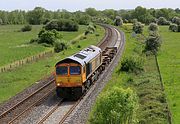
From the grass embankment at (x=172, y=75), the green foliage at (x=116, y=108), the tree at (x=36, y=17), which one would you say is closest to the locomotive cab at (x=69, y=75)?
the grass embankment at (x=172, y=75)

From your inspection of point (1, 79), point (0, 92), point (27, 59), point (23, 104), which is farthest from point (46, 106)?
point (27, 59)

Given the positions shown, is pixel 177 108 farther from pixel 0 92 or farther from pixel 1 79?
pixel 1 79

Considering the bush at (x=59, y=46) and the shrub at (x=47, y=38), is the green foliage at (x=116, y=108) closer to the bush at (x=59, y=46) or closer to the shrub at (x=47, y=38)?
the bush at (x=59, y=46)

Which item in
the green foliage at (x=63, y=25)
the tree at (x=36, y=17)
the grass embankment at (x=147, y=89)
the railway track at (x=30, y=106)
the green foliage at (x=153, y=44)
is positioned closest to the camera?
the grass embankment at (x=147, y=89)

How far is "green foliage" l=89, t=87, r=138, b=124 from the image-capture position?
21.1 meters

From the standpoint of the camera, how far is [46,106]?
30734 millimetres

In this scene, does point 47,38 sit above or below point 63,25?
above

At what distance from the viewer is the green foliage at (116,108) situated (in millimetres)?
21141

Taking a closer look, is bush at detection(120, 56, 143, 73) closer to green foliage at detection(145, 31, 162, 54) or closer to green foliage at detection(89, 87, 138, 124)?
green foliage at detection(145, 31, 162, 54)

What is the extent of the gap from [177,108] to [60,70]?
994 centimetres

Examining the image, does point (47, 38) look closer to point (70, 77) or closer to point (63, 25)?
point (63, 25)

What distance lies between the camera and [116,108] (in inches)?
835

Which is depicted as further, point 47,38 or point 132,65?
point 47,38

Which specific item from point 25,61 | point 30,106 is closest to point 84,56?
point 30,106
